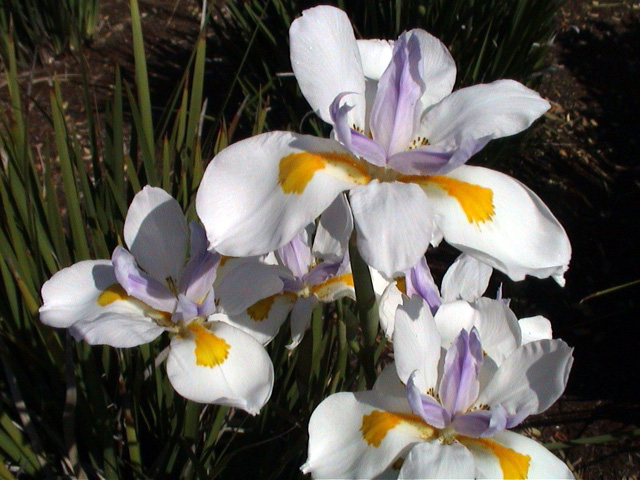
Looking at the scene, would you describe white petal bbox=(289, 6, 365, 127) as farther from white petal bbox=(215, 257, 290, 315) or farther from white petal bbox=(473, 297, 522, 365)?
white petal bbox=(473, 297, 522, 365)

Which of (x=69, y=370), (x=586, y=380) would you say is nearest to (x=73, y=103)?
(x=69, y=370)

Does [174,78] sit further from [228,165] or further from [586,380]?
[228,165]

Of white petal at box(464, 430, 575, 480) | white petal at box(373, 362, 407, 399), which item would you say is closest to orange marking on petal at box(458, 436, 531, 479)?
white petal at box(464, 430, 575, 480)

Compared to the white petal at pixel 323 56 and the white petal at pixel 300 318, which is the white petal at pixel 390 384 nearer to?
the white petal at pixel 300 318

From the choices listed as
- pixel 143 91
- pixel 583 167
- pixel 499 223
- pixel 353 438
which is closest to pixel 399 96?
pixel 499 223

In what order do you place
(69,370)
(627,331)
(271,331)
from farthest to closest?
(627,331) < (69,370) < (271,331)

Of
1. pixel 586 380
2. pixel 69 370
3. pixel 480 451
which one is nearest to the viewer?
pixel 480 451

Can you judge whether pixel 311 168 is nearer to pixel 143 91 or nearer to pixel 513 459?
pixel 513 459
